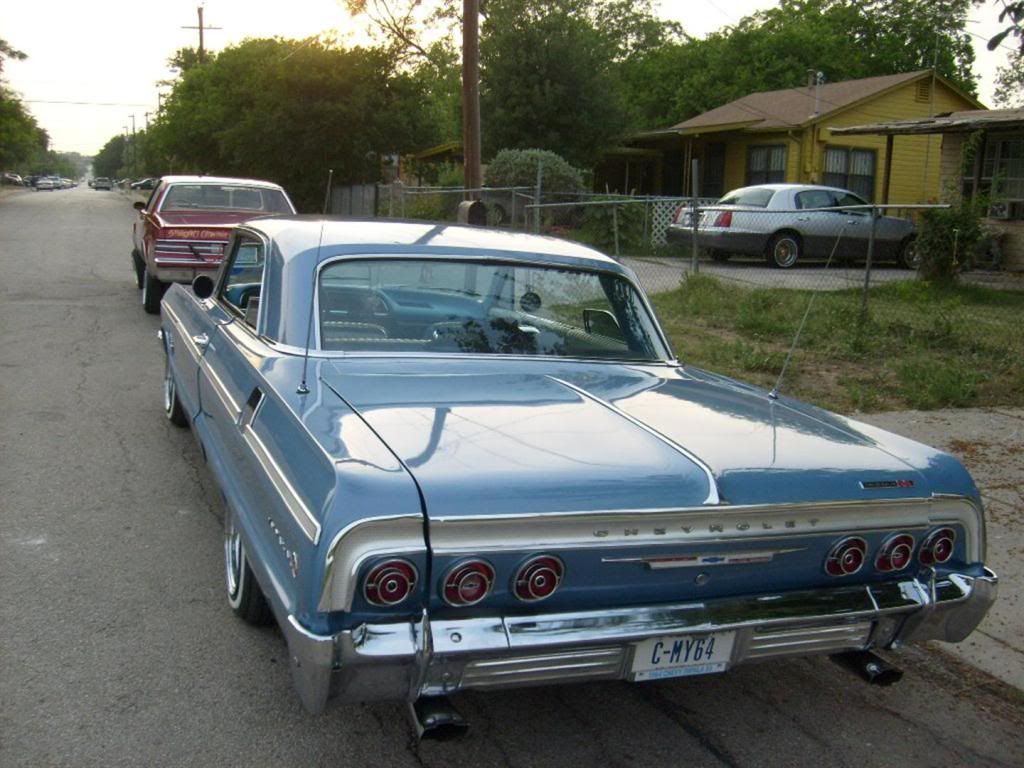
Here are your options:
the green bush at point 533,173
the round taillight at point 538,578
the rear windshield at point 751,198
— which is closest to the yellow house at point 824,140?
the green bush at point 533,173

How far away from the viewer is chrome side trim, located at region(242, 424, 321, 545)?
2.85 metres

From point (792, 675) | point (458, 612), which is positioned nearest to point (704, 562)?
point (458, 612)

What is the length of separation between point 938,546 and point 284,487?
2.07 meters

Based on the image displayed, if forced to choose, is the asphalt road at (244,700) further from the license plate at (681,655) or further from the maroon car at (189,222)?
the maroon car at (189,222)

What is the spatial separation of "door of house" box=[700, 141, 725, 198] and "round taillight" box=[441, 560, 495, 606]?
27.7 m

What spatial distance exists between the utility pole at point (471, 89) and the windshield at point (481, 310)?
11528 millimetres

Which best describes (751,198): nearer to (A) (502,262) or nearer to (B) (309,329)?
(A) (502,262)

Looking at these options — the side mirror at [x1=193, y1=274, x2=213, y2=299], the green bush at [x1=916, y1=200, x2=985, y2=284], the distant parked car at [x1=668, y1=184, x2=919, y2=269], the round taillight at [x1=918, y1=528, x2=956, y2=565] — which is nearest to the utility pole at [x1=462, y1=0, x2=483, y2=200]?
the distant parked car at [x1=668, y1=184, x2=919, y2=269]

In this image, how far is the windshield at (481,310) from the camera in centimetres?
436

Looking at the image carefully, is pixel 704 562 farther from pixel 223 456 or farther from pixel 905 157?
pixel 905 157

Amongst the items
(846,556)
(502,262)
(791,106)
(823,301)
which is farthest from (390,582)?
(791,106)

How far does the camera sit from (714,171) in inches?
1181

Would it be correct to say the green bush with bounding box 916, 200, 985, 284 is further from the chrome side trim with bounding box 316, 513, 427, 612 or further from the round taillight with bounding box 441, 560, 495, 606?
the chrome side trim with bounding box 316, 513, 427, 612

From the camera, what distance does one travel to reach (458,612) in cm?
287
